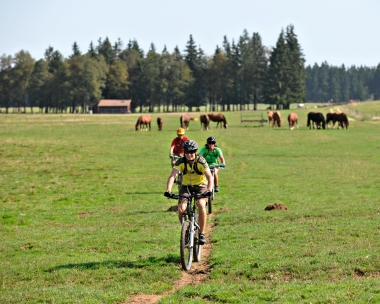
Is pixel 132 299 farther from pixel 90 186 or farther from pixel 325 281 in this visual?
pixel 90 186

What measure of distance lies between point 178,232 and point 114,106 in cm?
13433

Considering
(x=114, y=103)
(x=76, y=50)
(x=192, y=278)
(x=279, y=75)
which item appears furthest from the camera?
(x=76, y=50)

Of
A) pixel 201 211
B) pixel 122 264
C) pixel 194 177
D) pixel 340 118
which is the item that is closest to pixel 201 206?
pixel 201 211

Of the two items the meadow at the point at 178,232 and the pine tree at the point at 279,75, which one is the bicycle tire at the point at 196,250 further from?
the pine tree at the point at 279,75

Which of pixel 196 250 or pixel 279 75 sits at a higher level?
pixel 279 75

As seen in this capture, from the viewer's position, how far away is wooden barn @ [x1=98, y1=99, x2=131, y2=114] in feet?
481

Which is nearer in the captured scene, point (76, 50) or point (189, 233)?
point (189, 233)

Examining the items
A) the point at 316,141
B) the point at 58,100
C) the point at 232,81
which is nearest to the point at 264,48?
the point at 232,81

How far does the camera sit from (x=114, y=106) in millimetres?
147250

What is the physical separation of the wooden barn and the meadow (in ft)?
368

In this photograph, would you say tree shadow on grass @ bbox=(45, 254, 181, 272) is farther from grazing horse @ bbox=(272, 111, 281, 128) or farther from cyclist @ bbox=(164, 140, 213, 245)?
grazing horse @ bbox=(272, 111, 281, 128)

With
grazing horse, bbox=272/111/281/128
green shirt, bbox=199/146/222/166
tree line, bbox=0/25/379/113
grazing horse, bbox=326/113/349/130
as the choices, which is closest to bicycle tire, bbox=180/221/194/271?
green shirt, bbox=199/146/222/166

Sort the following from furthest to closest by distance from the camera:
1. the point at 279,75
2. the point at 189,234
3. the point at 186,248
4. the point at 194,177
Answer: the point at 279,75 < the point at 194,177 < the point at 186,248 < the point at 189,234

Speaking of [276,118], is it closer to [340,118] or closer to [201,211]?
[340,118]
